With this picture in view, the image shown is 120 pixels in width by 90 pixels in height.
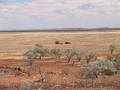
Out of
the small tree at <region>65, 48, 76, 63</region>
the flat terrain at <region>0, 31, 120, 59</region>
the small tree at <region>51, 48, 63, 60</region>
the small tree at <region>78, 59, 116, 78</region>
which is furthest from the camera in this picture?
the flat terrain at <region>0, 31, 120, 59</region>

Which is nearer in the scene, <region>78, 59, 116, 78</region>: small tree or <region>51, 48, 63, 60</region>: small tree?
<region>78, 59, 116, 78</region>: small tree

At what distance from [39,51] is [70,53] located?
195 inches

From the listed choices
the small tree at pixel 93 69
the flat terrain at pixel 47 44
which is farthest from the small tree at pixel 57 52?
the small tree at pixel 93 69

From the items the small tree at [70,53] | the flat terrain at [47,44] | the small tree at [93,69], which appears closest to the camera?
the small tree at [93,69]

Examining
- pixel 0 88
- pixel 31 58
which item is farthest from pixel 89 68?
pixel 31 58

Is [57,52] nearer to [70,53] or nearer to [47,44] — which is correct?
[70,53]

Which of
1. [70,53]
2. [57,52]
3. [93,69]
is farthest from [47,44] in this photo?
[93,69]

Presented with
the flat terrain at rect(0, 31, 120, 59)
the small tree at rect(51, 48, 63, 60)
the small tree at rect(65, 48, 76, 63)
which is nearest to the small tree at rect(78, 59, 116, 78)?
the small tree at rect(65, 48, 76, 63)

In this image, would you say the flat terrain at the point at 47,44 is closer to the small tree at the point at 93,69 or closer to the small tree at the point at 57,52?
the small tree at the point at 57,52

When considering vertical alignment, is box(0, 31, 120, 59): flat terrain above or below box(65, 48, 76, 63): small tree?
below

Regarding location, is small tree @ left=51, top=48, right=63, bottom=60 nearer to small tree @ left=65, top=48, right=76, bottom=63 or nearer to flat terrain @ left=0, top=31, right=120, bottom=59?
small tree @ left=65, top=48, right=76, bottom=63

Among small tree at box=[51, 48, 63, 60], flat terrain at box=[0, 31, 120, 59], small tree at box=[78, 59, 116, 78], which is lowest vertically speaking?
flat terrain at box=[0, 31, 120, 59]

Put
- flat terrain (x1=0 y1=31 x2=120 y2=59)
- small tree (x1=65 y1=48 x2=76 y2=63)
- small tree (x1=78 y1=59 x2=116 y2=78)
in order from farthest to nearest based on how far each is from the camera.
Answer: flat terrain (x1=0 y1=31 x2=120 y2=59) < small tree (x1=65 y1=48 x2=76 y2=63) < small tree (x1=78 y1=59 x2=116 y2=78)

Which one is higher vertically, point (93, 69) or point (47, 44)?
point (93, 69)
